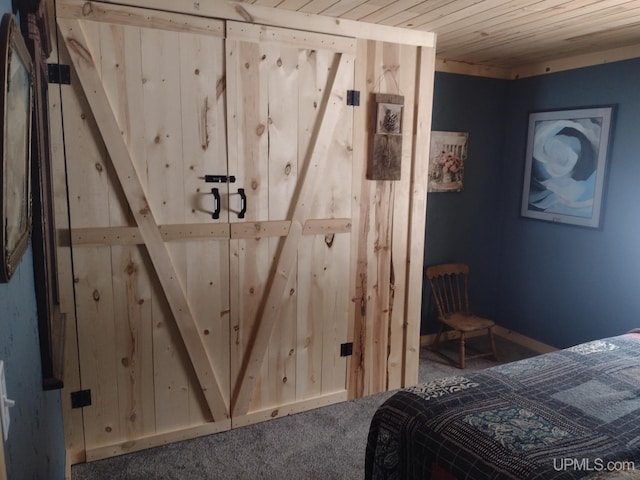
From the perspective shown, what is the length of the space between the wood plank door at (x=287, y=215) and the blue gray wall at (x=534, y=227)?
4.32 feet

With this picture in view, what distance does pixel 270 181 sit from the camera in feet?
8.70

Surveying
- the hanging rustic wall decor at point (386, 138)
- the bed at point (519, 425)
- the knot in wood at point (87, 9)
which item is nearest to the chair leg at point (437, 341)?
the hanging rustic wall decor at point (386, 138)

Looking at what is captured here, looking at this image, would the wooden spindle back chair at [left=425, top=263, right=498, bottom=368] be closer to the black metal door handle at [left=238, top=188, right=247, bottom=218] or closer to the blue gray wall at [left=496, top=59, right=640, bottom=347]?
the blue gray wall at [left=496, top=59, right=640, bottom=347]

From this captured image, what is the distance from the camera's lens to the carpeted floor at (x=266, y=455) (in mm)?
2375

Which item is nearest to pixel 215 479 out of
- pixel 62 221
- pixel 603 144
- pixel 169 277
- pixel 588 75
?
pixel 169 277

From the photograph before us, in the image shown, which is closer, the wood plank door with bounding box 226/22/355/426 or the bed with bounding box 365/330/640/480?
the bed with bounding box 365/330/640/480

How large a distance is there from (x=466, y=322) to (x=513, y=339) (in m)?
0.79

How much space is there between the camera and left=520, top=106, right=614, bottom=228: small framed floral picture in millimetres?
3416

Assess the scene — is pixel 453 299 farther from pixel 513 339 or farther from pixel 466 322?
pixel 513 339

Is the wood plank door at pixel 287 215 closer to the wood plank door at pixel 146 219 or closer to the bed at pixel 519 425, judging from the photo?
the wood plank door at pixel 146 219

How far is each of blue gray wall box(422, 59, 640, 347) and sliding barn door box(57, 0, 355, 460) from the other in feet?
4.65

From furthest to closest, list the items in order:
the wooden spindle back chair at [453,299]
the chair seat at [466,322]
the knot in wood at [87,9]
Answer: the wooden spindle back chair at [453,299] → the chair seat at [466,322] → the knot in wood at [87,9]

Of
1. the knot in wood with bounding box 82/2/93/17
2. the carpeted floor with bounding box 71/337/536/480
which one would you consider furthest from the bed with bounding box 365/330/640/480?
the knot in wood with bounding box 82/2/93/17

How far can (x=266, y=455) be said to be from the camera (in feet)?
8.30
